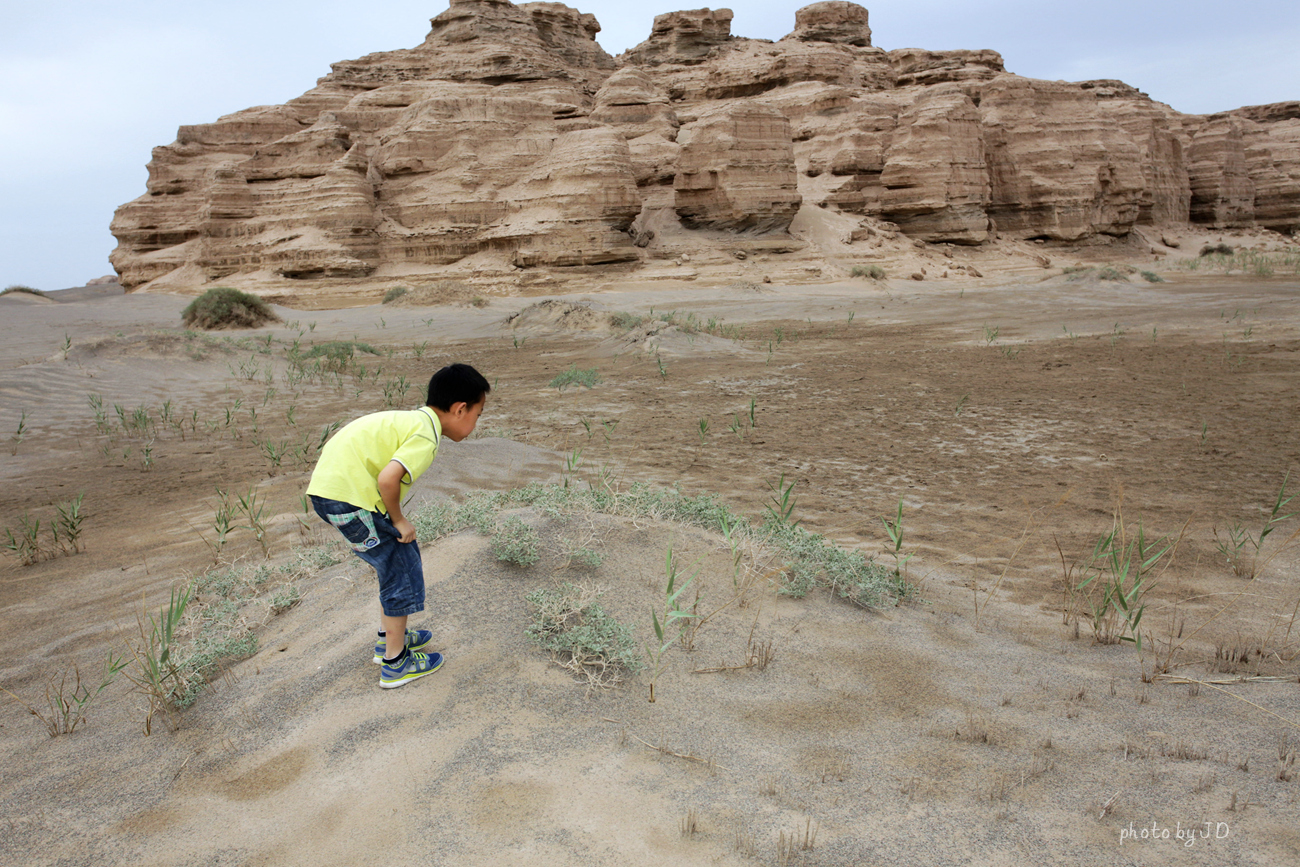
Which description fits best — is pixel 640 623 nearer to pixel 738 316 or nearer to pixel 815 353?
pixel 815 353

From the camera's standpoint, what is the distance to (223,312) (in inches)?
730

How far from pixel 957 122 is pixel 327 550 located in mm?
32144

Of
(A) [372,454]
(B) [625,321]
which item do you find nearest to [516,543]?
(A) [372,454]

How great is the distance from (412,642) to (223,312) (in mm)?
19292

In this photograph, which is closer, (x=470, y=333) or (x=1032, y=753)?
(x=1032, y=753)

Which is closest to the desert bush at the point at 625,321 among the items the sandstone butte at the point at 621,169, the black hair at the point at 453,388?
the black hair at the point at 453,388

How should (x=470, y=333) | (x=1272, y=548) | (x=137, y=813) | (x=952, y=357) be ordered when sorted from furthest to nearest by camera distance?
1. (x=470, y=333)
2. (x=952, y=357)
3. (x=1272, y=548)
4. (x=137, y=813)

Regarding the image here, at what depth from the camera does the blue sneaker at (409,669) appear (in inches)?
91.3

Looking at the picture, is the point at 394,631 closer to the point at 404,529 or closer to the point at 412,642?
the point at 412,642

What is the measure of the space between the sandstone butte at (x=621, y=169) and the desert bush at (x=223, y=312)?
7.71 metres

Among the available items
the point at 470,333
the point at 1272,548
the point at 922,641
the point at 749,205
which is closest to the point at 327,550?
the point at 922,641

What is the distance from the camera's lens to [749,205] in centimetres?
2717

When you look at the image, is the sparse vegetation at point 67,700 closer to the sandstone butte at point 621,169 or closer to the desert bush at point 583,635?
the desert bush at point 583,635

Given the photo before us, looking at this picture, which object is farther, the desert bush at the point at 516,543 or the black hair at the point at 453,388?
the desert bush at the point at 516,543
